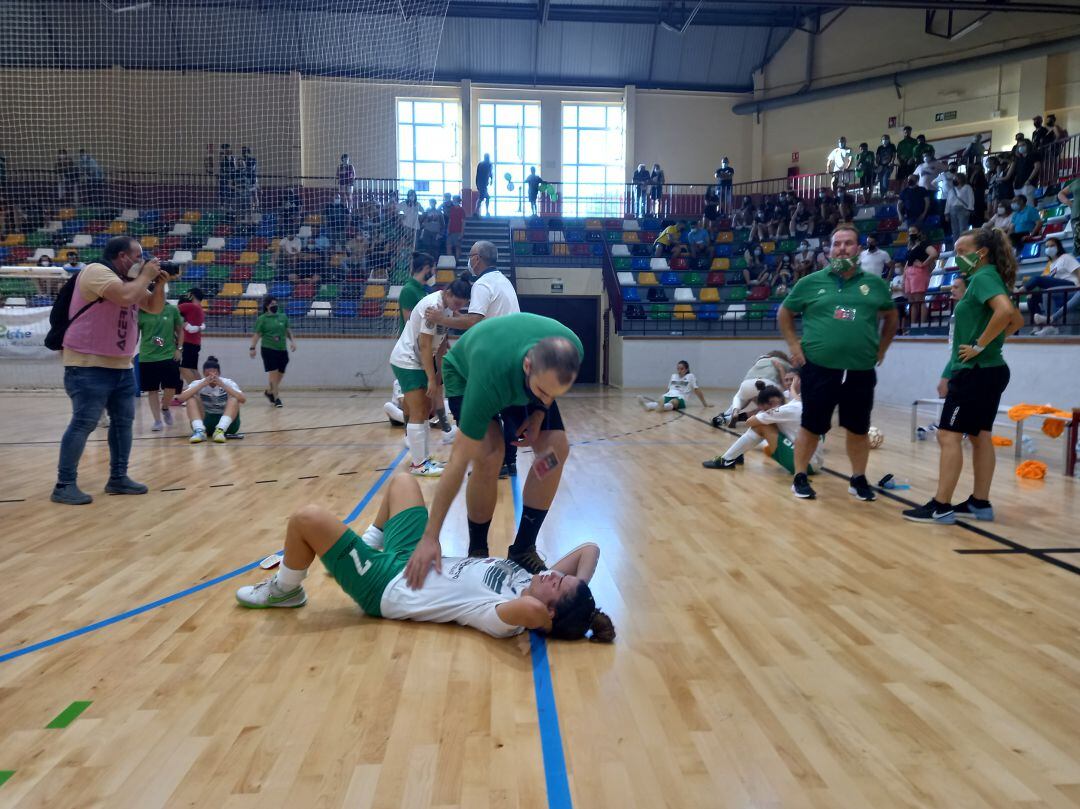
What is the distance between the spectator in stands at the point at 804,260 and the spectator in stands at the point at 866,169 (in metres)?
2.53

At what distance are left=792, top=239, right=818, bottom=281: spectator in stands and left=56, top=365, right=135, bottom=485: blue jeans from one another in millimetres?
13016

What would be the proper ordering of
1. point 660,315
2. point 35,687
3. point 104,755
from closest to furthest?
point 104,755 → point 35,687 → point 660,315

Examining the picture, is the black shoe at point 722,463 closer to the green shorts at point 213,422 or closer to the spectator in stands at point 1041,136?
the green shorts at point 213,422

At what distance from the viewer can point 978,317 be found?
437cm

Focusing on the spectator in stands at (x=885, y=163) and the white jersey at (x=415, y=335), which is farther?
the spectator in stands at (x=885, y=163)

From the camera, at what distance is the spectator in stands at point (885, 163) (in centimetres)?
1812

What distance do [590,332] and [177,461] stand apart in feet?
44.9

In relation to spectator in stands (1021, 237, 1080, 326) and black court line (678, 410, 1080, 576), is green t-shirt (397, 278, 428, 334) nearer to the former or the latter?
black court line (678, 410, 1080, 576)

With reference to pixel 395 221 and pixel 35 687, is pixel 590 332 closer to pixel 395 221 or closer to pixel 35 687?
pixel 395 221

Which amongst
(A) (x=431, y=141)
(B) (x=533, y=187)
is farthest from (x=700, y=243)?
(A) (x=431, y=141)

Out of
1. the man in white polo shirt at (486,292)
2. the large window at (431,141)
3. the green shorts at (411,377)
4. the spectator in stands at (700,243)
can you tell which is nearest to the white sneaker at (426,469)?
the green shorts at (411,377)

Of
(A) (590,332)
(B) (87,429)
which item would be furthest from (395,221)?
(B) (87,429)

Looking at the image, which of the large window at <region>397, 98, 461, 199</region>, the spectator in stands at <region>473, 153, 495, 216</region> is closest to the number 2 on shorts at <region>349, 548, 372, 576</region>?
the spectator in stands at <region>473, 153, 495, 216</region>

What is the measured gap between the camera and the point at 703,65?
72.7 ft
